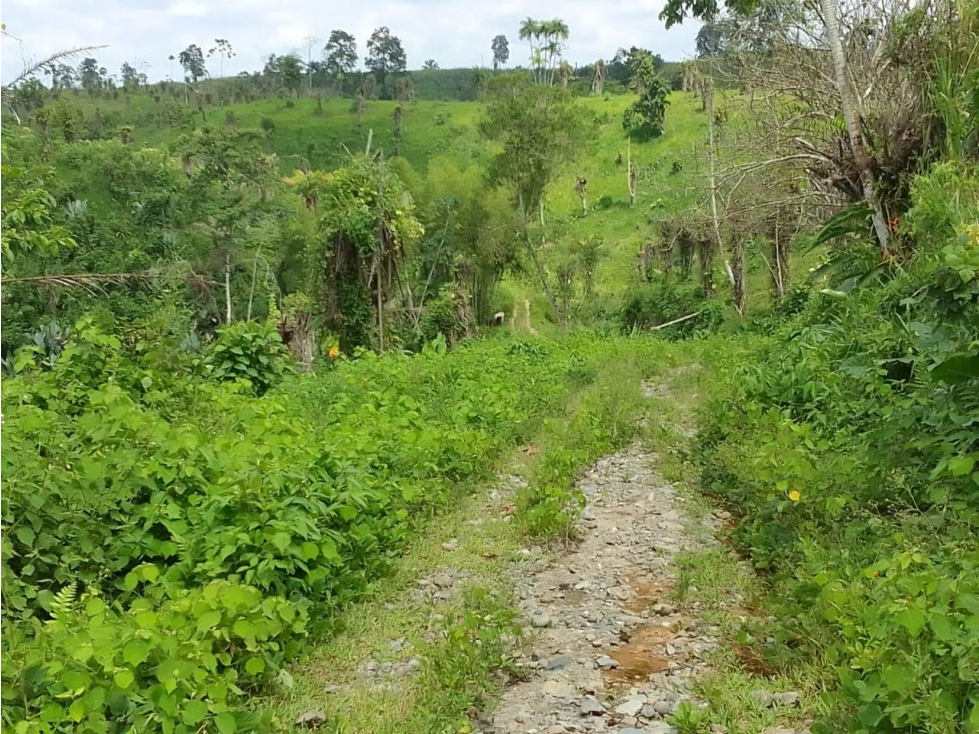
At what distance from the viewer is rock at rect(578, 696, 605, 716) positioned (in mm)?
2869

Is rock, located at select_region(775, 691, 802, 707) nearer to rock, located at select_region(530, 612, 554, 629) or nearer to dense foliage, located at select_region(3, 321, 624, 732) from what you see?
rock, located at select_region(530, 612, 554, 629)

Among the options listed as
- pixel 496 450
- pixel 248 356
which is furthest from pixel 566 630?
pixel 248 356

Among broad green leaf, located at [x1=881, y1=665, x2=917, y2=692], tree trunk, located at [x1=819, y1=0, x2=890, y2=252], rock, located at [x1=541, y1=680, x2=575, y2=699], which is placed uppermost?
tree trunk, located at [x1=819, y1=0, x2=890, y2=252]

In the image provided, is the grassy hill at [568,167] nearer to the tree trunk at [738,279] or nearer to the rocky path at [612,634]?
the tree trunk at [738,279]

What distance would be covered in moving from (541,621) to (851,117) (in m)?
7.25

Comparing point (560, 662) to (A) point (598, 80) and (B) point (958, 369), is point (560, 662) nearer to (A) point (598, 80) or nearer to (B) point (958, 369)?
(B) point (958, 369)

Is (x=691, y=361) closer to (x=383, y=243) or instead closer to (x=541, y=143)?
(x=383, y=243)

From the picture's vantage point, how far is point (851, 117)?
821 cm

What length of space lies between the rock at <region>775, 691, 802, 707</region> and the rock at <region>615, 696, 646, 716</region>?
512 mm

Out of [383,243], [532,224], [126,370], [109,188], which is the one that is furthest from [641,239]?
[126,370]

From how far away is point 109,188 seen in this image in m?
22.6

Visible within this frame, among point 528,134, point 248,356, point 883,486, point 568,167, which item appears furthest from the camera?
point 568,167

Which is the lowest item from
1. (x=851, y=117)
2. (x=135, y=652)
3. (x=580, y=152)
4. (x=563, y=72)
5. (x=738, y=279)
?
(x=738, y=279)

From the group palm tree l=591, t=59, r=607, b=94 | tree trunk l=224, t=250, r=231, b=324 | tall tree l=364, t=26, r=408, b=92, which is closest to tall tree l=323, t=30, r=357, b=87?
tall tree l=364, t=26, r=408, b=92
